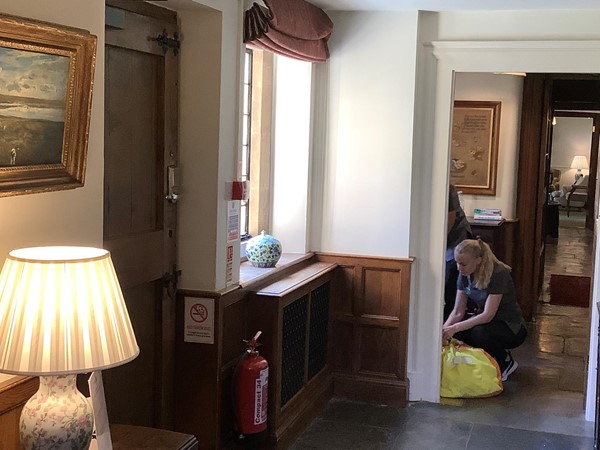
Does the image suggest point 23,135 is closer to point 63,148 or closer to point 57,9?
point 63,148

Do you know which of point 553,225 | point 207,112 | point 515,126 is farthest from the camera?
point 553,225

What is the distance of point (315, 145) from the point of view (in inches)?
185

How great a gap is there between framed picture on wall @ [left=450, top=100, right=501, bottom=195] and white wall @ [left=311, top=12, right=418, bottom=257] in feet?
6.96

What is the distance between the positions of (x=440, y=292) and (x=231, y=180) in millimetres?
1729

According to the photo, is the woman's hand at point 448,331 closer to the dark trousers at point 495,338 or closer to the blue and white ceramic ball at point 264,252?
Answer: the dark trousers at point 495,338

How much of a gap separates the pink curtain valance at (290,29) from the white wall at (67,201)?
118cm

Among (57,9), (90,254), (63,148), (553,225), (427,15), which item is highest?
(427,15)

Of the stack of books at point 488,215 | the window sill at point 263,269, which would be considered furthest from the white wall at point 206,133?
the stack of books at point 488,215

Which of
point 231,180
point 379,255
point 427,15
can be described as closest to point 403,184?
point 379,255

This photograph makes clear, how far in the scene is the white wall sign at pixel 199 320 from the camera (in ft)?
11.2

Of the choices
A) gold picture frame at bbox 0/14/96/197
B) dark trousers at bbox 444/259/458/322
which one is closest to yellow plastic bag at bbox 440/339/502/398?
dark trousers at bbox 444/259/458/322

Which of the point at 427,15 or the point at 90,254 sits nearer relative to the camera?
the point at 90,254

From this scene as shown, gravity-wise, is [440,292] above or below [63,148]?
below

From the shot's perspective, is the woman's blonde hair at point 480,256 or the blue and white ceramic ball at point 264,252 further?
the woman's blonde hair at point 480,256
